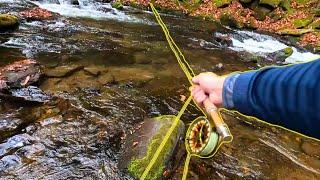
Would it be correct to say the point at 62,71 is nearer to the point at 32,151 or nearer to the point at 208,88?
the point at 32,151

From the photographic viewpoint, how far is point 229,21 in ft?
66.8

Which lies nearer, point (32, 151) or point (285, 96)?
point (285, 96)

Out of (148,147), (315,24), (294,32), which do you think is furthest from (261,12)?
(148,147)

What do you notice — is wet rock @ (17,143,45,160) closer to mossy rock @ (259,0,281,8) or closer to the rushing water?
the rushing water

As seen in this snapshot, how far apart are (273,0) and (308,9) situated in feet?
6.37

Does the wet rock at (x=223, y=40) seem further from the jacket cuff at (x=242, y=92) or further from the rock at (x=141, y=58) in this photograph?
the jacket cuff at (x=242, y=92)

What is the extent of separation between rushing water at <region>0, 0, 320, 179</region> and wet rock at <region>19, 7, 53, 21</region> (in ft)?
2.91

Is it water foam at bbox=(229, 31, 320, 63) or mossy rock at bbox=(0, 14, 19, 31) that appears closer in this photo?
mossy rock at bbox=(0, 14, 19, 31)

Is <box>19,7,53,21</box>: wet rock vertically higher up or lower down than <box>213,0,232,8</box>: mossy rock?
lower down

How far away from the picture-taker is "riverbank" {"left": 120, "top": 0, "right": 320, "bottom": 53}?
1975 cm

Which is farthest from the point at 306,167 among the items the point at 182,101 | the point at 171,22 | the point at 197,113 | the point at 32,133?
the point at 171,22

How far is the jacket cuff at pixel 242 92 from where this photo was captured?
1.98m

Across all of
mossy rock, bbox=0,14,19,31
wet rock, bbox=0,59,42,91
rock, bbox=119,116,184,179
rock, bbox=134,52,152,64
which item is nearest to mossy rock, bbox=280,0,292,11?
rock, bbox=134,52,152,64

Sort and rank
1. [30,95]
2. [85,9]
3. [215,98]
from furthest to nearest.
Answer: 1. [85,9]
2. [30,95]
3. [215,98]
